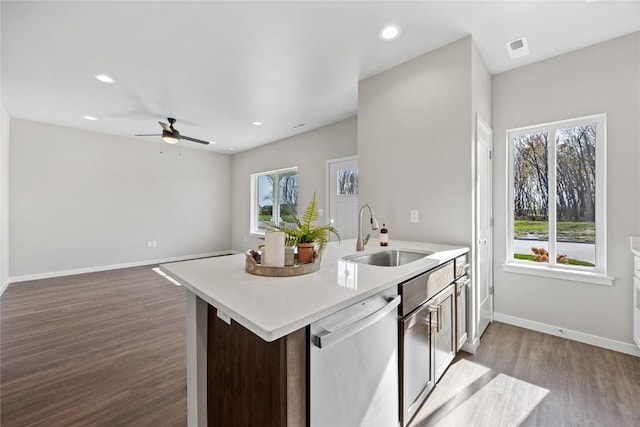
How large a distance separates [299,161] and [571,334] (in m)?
4.45

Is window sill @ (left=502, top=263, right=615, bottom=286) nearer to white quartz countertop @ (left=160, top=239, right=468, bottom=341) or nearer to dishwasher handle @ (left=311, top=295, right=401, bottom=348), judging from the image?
white quartz countertop @ (left=160, top=239, right=468, bottom=341)

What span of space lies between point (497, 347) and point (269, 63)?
135 inches

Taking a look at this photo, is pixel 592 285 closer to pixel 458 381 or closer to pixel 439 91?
pixel 458 381

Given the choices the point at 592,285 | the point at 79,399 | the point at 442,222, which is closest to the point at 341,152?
the point at 442,222

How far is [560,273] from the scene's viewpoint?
252cm

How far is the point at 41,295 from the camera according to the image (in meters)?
3.70

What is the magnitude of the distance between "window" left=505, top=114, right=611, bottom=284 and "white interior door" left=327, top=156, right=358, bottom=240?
204cm

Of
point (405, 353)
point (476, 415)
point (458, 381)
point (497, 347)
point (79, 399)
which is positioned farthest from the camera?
point (497, 347)

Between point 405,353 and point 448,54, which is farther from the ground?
point 448,54

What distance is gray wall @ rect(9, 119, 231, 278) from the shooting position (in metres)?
4.40

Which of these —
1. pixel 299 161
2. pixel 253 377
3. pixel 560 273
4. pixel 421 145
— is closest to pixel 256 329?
pixel 253 377

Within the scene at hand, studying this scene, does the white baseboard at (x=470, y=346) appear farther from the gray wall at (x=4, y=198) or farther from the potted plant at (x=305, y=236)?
the gray wall at (x=4, y=198)

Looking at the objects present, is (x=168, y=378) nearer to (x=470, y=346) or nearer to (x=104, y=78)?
(x=470, y=346)

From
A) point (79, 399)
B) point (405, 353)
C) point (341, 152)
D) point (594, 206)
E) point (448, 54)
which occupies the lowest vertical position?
point (79, 399)
